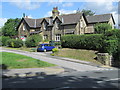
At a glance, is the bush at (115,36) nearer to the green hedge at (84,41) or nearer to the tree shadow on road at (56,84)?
the green hedge at (84,41)

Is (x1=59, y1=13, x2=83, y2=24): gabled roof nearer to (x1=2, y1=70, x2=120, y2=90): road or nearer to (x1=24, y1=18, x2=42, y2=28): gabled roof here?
(x1=24, y1=18, x2=42, y2=28): gabled roof

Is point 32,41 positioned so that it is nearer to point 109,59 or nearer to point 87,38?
point 87,38

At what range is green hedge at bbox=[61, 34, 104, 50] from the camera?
965 inches

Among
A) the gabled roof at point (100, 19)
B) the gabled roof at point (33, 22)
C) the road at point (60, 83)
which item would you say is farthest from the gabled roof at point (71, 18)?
the road at point (60, 83)

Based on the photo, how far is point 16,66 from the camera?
14852 mm

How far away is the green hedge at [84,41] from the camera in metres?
24.5

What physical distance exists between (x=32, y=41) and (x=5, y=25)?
1577 inches

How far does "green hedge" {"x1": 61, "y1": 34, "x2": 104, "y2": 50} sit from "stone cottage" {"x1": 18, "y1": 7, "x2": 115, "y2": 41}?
9.78 metres

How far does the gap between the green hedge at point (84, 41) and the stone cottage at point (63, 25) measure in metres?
9.78

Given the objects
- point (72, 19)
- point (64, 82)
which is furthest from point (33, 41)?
point (64, 82)

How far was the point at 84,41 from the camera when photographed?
26.8 m

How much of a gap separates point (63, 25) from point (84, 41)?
1507cm

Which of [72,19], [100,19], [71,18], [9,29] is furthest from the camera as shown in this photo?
[9,29]

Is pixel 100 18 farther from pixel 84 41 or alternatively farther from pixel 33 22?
pixel 84 41
